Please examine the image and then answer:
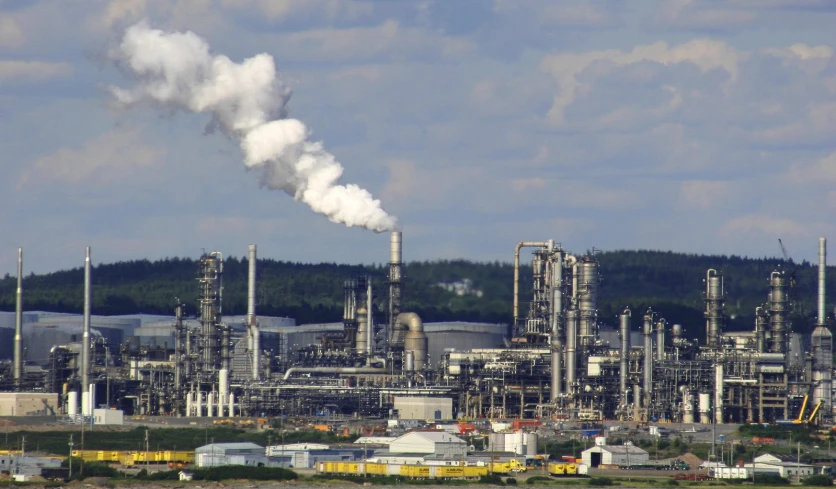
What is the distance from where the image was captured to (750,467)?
10825 cm

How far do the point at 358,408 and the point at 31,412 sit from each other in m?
26.9

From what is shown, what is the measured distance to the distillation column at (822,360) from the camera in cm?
14525

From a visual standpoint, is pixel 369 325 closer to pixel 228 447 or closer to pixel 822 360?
pixel 822 360

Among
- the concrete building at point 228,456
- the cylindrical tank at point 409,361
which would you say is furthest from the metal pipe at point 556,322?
the concrete building at point 228,456

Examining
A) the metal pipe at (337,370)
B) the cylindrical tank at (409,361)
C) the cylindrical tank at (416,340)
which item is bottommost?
the metal pipe at (337,370)

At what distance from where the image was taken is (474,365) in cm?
15462

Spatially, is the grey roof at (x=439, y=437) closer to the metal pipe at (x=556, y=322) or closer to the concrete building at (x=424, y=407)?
the concrete building at (x=424, y=407)

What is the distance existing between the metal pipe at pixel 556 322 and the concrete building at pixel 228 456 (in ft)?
141

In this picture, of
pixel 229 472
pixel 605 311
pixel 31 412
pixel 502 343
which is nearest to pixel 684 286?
pixel 605 311

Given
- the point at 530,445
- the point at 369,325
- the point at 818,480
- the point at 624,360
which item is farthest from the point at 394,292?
the point at 818,480

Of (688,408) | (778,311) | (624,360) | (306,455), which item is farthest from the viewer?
(778,311)

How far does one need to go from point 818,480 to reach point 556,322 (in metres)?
47.4

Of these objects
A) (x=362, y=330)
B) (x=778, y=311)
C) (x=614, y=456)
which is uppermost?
(x=778, y=311)

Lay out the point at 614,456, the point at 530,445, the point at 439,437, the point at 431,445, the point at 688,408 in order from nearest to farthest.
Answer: the point at 431,445, the point at 439,437, the point at 614,456, the point at 530,445, the point at 688,408
